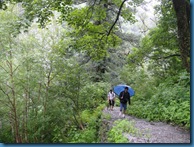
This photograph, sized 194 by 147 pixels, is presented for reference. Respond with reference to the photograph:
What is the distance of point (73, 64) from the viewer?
15.8ft

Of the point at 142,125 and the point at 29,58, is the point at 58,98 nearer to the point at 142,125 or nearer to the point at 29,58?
the point at 29,58

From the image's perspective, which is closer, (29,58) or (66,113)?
(29,58)

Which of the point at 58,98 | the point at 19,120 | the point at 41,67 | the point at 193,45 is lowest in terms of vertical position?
the point at 19,120

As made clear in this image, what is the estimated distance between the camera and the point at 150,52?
507 cm

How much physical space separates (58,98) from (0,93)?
1159mm

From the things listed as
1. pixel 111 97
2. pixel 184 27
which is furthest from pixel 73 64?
pixel 184 27

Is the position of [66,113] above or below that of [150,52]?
below

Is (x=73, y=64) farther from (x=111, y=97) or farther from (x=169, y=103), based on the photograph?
(x=169, y=103)

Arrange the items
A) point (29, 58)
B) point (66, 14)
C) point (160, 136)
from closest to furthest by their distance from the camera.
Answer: point (160, 136) → point (66, 14) → point (29, 58)

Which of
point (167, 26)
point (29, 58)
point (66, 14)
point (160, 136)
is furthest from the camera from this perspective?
point (167, 26)

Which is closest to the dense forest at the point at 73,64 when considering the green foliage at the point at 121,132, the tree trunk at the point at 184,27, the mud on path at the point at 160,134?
the tree trunk at the point at 184,27

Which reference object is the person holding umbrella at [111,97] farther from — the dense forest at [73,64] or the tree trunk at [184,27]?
the tree trunk at [184,27]

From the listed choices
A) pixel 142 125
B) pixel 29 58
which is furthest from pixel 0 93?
pixel 142 125

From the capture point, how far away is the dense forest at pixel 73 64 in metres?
3.55
